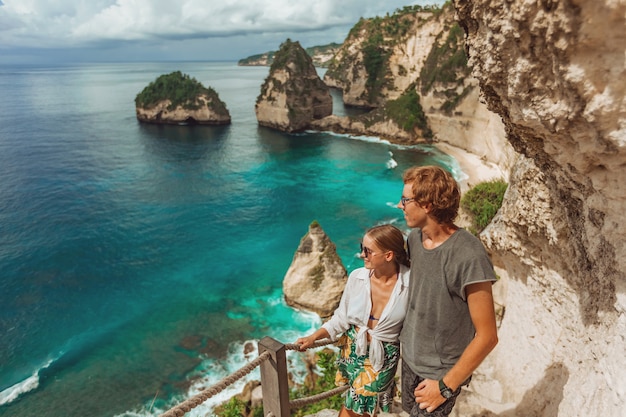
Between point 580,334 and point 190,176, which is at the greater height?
point 580,334

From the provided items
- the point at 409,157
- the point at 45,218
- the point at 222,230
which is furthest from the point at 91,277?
the point at 409,157

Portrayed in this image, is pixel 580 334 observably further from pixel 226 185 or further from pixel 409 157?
pixel 409 157

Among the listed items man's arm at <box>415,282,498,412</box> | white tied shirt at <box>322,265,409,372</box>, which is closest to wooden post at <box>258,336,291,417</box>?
white tied shirt at <box>322,265,409,372</box>

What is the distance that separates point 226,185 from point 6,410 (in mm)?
29817

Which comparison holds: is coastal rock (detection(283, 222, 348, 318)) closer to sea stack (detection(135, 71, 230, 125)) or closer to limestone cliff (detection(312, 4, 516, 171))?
limestone cliff (detection(312, 4, 516, 171))

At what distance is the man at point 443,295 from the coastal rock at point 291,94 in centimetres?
6784

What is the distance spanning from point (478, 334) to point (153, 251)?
1148 inches

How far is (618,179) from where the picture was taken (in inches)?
122

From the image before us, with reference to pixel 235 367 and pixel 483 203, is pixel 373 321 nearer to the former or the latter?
pixel 235 367

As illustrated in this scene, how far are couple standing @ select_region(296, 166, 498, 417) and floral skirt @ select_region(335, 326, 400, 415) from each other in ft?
0.03

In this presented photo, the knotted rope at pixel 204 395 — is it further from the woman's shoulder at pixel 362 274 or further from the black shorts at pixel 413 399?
the black shorts at pixel 413 399

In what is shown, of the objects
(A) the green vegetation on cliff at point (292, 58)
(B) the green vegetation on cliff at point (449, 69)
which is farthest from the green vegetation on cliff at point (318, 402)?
(A) the green vegetation on cliff at point (292, 58)

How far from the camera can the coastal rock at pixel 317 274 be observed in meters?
20.7

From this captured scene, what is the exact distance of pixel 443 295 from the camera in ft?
10.2
